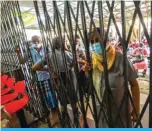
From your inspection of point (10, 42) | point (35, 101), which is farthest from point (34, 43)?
point (35, 101)

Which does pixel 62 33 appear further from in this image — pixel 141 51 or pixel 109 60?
pixel 141 51

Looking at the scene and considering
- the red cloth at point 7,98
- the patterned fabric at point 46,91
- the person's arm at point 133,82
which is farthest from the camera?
the patterned fabric at point 46,91

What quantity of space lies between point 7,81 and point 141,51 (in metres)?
5.25

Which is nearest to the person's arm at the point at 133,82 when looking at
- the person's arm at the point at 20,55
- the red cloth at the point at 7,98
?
the red cloth at the point at 7,98

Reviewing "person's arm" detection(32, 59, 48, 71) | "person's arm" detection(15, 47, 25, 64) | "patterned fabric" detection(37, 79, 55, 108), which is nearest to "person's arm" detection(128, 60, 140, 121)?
"person's arm" detection(32, 59, 48, 71)

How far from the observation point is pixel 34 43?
4414 mm

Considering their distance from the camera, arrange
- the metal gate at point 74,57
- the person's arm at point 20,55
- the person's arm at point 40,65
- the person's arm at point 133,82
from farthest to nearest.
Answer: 1. the person's arm at point 20,55
2. the person's arm at point 40,65
3. the person's arm at point 133,82
4. the metal gate at point 74,57

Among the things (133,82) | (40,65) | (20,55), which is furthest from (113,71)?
(20,55)

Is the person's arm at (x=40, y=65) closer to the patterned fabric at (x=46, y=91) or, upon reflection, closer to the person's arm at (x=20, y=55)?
the patterned fabric at (x=46, y=91)

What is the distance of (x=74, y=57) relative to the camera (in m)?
1.74

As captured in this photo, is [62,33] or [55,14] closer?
[55,14]

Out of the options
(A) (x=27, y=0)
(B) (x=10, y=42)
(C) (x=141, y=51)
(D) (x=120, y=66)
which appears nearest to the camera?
(D) (x=120, y=66)

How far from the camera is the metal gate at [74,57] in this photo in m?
1.32

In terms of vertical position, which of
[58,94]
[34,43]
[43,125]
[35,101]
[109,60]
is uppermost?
[34,43]
